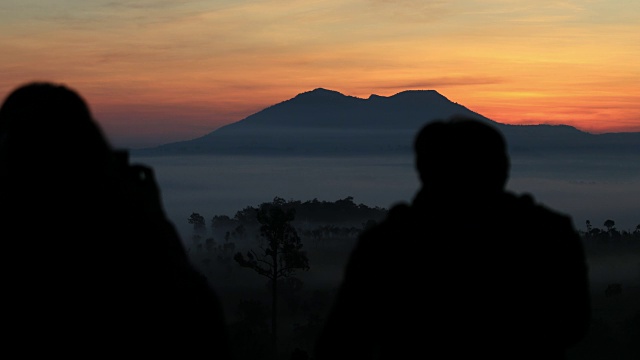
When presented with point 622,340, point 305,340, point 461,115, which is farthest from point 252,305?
point 461,115

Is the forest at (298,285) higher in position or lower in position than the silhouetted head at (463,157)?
lower

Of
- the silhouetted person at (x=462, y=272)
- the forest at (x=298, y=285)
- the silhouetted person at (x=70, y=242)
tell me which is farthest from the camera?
the forest at (x=298, y=285)

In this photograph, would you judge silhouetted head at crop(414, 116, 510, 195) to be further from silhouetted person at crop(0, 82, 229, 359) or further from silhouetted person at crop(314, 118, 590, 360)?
silhouetted person at crop(0, 82, 229, 359)

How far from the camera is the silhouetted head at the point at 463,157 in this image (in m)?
4.12

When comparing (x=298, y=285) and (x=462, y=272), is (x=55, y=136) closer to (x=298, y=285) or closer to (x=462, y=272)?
(x=462, y=272)

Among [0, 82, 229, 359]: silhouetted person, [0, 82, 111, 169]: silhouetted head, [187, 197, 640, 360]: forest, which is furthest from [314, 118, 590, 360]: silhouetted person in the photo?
[187, 197, 640, 360]: forest

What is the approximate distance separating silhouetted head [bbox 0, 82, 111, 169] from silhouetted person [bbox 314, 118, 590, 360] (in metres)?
1.35

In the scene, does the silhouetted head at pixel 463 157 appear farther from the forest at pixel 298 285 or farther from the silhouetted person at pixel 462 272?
the forest at pixel 298 285

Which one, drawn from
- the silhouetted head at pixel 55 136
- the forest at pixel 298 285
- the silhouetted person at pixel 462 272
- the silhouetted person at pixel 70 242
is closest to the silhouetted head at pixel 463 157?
the silhouetted person at pixel 462 272

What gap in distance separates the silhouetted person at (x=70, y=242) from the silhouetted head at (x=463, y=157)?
4.56 feet

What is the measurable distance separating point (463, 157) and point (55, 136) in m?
1.83

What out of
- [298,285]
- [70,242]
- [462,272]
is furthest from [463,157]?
[298,285]

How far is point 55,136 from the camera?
341cm

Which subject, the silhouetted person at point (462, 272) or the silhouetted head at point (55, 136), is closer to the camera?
the silhouetted head at point (55, 136)
